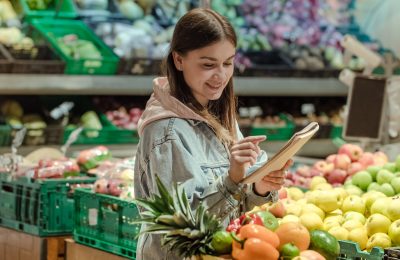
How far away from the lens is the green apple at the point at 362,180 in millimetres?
3973

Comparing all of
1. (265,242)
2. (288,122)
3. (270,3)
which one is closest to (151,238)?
(265,242)

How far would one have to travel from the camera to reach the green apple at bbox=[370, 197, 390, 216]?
325cm

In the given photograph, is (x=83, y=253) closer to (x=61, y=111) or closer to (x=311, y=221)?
(x=311, y=221)

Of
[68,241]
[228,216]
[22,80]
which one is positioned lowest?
[68,241]

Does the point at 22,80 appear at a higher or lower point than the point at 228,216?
higher

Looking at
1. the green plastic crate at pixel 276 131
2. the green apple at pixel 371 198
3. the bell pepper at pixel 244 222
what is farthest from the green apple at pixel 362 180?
the green plastic crate at pixel 276 131

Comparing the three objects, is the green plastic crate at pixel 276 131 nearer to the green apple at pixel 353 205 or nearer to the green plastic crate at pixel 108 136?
the green plastic crate at pixel 108 136

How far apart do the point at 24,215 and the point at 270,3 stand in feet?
13.1

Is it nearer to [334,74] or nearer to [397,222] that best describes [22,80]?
[334,74]

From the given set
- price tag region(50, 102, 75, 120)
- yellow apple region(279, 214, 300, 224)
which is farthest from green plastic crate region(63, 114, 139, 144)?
yellow apple region(279, 214, 300, 224)

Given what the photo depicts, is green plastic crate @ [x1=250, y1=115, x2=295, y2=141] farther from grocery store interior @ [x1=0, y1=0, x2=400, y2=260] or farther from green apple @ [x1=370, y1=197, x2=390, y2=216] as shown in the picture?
green apple @ [x1=370, y1=197, x2=390, y2=216]

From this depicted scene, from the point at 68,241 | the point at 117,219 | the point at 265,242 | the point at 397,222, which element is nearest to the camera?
the point at 265,242

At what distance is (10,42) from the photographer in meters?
5.87

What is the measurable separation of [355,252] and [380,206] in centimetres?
50
